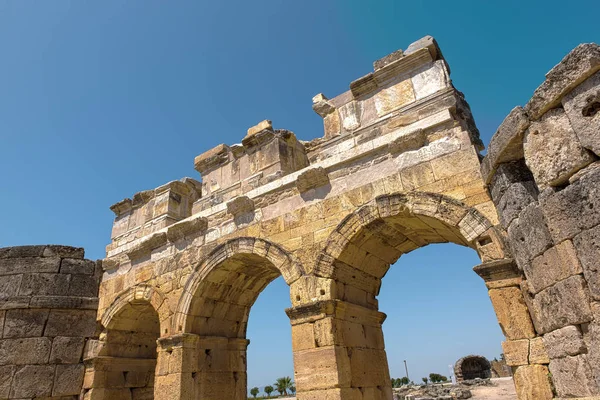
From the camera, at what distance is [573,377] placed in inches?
140

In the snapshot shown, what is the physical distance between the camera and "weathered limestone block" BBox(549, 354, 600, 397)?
3.39 metres

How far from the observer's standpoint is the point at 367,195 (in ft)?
19.2

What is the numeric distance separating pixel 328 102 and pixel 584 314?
4.88 m

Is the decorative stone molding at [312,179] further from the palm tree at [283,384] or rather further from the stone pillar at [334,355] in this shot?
the palm tree at [283,384]

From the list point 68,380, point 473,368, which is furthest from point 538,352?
point 473,368

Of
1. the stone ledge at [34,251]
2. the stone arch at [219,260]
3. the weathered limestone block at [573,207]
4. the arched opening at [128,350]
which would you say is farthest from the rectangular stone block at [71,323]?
the weathered limestone block at [573,207]

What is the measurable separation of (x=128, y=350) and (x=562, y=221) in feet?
26.1

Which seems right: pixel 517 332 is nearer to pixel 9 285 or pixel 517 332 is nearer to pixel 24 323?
pixel 24 323

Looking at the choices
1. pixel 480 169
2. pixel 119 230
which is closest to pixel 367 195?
pixel 480 169

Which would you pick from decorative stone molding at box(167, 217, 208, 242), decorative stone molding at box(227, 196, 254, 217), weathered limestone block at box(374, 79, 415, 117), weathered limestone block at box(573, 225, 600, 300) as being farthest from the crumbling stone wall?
weathered limestone block at box(573, 225, 600, 300)

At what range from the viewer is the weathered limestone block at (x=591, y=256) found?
11.0ft

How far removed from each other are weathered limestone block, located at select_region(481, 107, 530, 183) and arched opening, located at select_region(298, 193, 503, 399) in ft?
2.12

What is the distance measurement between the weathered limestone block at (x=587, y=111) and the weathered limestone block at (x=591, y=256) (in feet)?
2.21

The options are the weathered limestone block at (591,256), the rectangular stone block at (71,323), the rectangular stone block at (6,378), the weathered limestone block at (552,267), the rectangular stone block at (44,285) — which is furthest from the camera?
the rectangular stone block at (44,285)
